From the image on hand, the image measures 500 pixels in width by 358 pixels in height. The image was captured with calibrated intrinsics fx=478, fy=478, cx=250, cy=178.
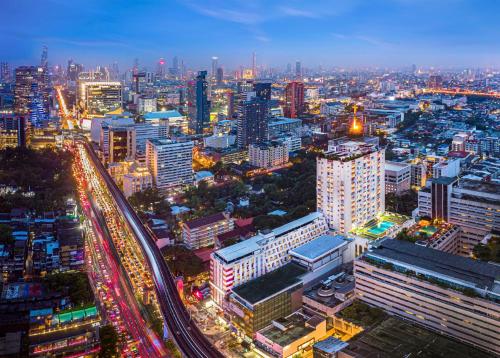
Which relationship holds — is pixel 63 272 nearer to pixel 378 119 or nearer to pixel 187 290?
pixel 187 290

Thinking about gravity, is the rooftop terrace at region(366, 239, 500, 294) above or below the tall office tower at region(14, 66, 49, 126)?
below

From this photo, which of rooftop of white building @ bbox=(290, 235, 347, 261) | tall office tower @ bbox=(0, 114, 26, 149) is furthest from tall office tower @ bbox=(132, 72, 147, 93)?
rooftop of white building @ bbox=(290, 235, 347, 261)

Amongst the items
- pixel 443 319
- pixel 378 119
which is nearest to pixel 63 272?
pixel 443 319

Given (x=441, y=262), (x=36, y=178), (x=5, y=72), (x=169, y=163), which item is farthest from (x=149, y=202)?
(x=5, y=72)

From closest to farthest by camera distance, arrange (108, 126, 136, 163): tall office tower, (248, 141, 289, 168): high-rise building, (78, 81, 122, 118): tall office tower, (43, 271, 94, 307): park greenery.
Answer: (43, 271, 94, 307): park greenery
(248, 141, 289, 168): high-rise building
(108, 126, 136, 163): tall office tower
(78, 81, 122, 118): tall office tower

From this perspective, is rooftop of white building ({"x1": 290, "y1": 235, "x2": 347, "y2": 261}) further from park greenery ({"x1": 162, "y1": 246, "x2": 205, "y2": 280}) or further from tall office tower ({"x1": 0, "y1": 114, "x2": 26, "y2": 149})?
tall office tower ({"x1": 0, "y1": 114, "x2": 26, "y2": 149})

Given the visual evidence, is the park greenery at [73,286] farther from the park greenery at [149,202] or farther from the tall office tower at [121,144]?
the tall office tower at [121,144]
